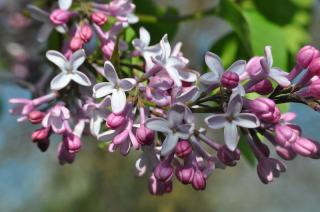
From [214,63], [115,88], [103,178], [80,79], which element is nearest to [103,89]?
[115,88]

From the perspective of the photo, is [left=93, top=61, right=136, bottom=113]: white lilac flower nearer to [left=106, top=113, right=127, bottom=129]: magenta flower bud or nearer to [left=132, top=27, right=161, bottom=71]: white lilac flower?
[left=106, top=113, right=127, bottom=129]: magenta flower bud

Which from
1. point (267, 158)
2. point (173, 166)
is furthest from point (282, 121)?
point (173, 166)

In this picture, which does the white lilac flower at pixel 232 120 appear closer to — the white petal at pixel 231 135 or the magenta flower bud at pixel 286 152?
the white petal at pixel 231 135

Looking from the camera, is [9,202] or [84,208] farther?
[9,202]

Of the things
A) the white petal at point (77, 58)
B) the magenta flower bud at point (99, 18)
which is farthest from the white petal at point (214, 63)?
the magenta flower bud at point (99, 18)

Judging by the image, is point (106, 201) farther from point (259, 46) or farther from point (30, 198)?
point (259, 46)
